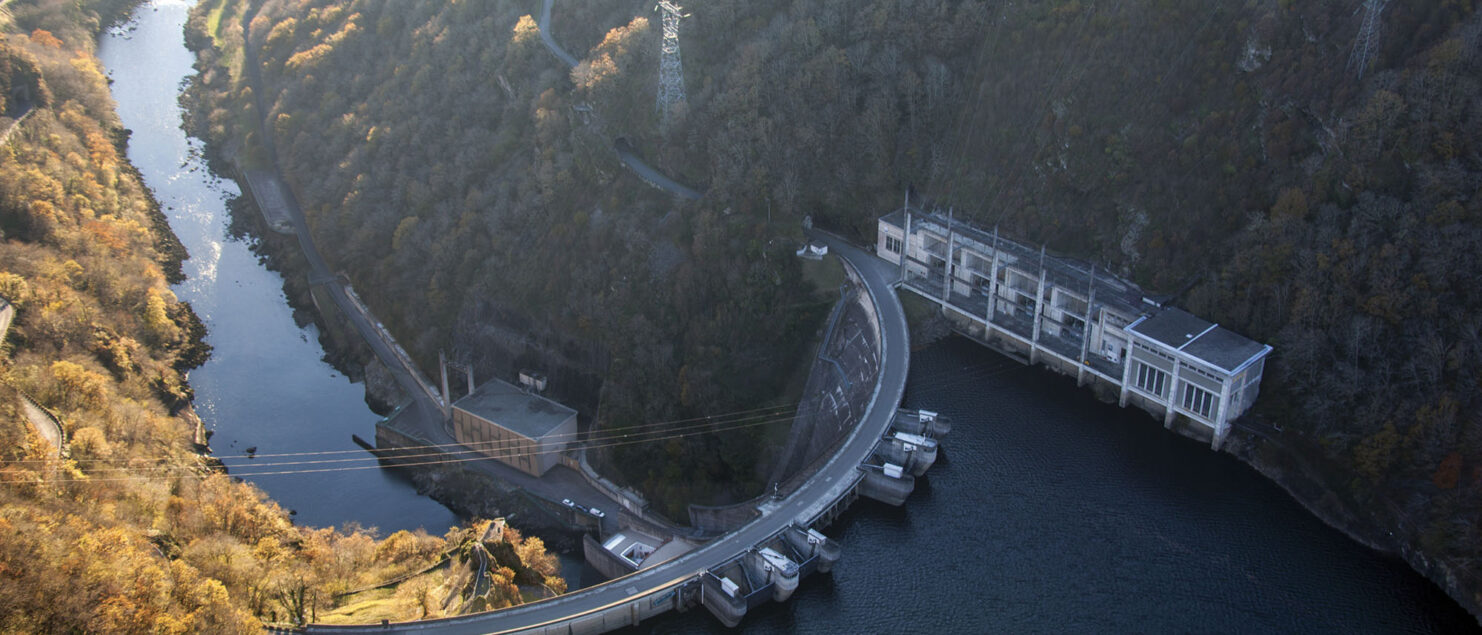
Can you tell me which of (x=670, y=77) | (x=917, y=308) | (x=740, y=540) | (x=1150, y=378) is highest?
(x=670, y=77)

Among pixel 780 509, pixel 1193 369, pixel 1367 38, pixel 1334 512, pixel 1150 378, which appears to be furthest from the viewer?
pixel 1150 378

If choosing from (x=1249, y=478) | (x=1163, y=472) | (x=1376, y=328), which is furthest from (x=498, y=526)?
(x=1376, y=328)

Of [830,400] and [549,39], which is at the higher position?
[549,39]

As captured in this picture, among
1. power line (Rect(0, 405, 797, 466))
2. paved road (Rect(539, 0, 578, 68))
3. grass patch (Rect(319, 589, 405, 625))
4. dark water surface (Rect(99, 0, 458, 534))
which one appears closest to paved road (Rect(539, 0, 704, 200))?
paved road (Rect(539, 0, 578, 68))

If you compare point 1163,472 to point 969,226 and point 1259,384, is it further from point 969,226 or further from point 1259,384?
point 969,226

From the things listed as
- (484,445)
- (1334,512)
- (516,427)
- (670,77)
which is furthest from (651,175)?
(1334,512)

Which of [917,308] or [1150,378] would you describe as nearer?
[1150,378]

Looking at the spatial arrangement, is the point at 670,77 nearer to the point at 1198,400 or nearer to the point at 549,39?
the point at 549,39

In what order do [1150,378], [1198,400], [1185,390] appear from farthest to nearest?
[1150,378]
[1185,390]
[1198,400]
